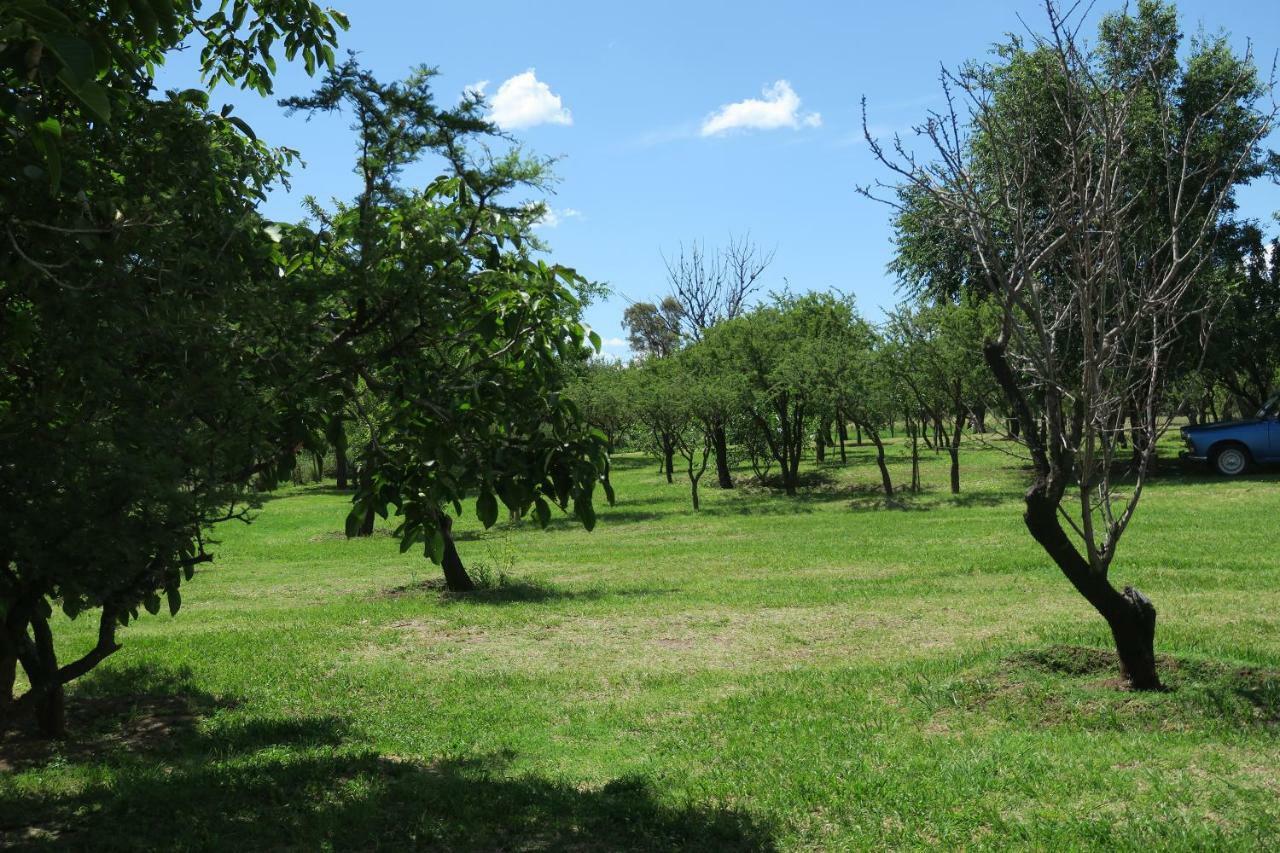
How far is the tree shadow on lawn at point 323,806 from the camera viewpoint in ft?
15.8

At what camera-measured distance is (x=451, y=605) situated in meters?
13.2

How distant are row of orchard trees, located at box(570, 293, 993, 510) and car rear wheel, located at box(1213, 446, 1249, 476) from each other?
6123 mm

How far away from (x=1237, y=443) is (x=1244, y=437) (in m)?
0.22

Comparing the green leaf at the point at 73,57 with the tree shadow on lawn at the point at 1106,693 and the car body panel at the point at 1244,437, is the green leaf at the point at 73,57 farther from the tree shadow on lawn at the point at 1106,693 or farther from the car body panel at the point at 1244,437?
the car body panel at the point at 1244,437

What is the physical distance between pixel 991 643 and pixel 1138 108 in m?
17.2

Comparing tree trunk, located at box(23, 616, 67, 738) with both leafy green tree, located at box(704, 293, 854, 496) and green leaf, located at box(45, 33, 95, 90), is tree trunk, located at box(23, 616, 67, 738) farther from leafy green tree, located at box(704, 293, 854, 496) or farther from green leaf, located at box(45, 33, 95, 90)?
leafy green tree, located at box(704, 293, 854, 496)

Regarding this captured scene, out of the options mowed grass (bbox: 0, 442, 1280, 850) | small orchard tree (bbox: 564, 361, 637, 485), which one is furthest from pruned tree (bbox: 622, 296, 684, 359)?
mowed grass (bbox: 0, 442, 1280, 850)

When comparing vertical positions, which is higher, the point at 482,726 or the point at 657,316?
the point at 657,316

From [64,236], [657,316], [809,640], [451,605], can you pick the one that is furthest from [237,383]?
[657,316]

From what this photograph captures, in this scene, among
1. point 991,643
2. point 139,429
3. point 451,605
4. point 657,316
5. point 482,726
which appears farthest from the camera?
point 657,316

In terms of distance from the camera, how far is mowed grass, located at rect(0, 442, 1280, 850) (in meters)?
4.92

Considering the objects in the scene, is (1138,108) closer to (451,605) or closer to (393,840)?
(451,605)

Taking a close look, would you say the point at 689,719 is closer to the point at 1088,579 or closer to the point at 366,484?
the point at 1088,579

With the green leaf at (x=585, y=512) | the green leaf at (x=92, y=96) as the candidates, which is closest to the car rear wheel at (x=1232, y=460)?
the green leaf at (x=585, y=512)
